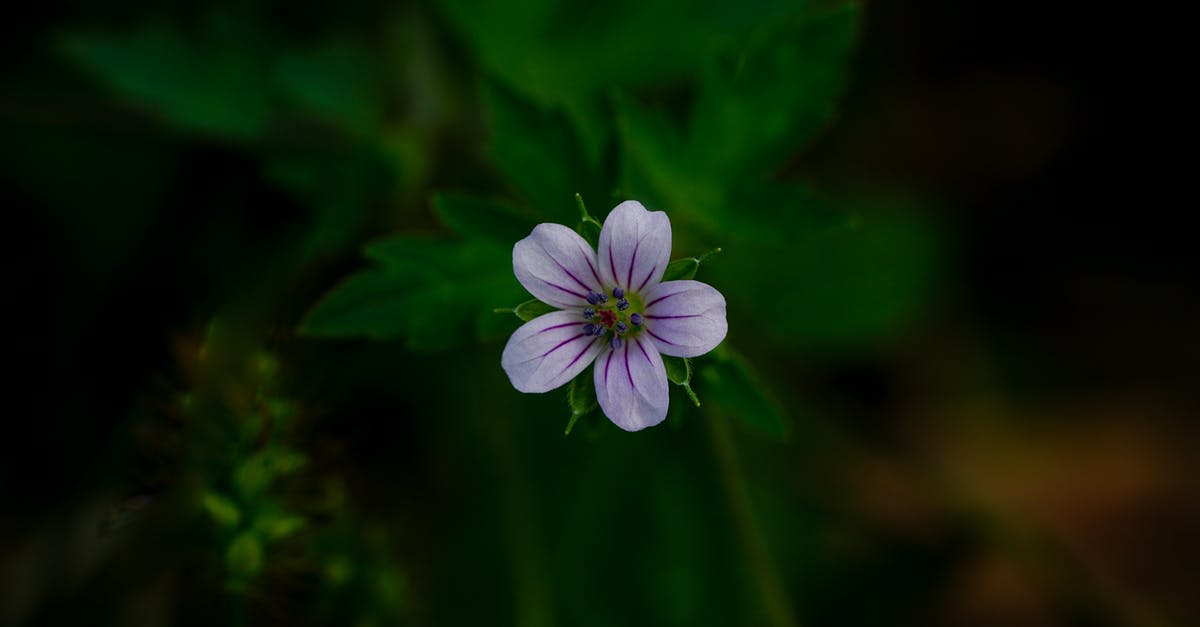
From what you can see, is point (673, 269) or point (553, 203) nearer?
point (673, 269)

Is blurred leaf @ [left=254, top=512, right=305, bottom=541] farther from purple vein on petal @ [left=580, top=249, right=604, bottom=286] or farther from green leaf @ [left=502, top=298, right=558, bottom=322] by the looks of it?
purple vein on petal @ [left=580, top=249, right=604, bottom=286]

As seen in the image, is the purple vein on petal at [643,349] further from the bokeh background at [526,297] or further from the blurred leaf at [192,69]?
the blurred leaf at [192,69]

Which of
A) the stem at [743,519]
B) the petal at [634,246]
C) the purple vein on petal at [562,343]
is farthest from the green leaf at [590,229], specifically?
the stem at [743,519]

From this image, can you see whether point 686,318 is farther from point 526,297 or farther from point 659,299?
point 526,297

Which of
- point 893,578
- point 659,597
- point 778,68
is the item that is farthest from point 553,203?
point 893,578

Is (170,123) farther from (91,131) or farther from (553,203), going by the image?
(553,203)

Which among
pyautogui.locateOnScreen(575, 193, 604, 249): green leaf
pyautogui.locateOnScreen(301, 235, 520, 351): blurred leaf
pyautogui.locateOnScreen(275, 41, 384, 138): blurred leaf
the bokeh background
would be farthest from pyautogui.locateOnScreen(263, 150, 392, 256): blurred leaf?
pyautogui.locateOnScreen(575, 193, 604, 249): green leaf

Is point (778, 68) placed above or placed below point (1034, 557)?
above

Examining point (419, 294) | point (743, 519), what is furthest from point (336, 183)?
point (743, 519)
